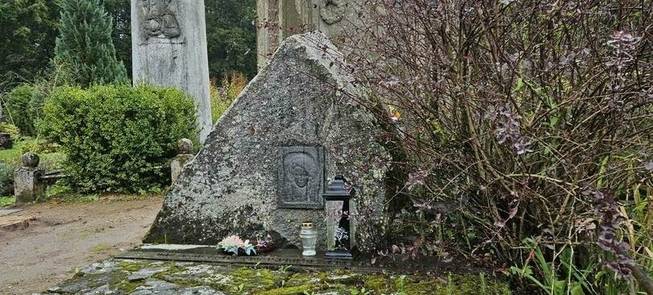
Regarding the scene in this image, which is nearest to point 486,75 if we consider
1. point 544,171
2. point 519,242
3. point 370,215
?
point 544,171

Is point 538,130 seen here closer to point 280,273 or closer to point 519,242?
point 519,242

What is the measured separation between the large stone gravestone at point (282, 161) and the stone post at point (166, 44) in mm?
7043

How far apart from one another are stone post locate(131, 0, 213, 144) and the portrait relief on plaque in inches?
285

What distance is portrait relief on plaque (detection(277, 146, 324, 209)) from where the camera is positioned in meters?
3.37

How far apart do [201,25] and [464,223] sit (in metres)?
8.72

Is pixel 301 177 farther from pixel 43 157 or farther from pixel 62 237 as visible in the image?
pixel 43 157

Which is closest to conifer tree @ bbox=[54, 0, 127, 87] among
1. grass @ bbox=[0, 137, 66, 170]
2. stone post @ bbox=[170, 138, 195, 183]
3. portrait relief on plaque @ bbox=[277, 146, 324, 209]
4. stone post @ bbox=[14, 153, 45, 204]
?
grass @ bbox=[0, 137, 66, 170]

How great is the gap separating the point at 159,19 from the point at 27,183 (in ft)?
11.7

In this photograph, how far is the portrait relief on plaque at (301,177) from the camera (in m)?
3.37

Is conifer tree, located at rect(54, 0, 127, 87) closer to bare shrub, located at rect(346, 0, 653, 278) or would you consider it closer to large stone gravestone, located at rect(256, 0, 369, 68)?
large stone gravestone, located at rect(256, 0, 369, 68)

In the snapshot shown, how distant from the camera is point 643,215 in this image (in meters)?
2.57

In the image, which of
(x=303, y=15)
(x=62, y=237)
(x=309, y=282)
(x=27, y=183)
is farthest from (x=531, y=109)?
(x=27, y=183)

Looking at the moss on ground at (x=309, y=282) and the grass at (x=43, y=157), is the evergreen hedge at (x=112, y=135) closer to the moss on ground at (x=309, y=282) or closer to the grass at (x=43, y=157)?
the grass at (x=43, y=157)

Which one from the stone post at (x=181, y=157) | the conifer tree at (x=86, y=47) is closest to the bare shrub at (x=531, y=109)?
the stone post at (x=181, y=157)
